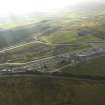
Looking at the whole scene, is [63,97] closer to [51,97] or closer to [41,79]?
[51,97]

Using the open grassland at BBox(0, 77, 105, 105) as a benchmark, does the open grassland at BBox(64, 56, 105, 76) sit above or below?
above

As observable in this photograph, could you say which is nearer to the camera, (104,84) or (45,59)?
(104,84)

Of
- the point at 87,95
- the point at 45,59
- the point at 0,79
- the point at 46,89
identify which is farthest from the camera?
the point at 45,59

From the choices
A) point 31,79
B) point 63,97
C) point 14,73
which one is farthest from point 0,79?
point 63,97

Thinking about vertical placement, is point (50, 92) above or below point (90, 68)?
below

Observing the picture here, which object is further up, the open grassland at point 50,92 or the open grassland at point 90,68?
the open grassland at point 90,68

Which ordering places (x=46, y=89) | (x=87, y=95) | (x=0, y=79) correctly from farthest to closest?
(x=0, y=79) < (x=46, y=89) < (x=87, y=95)

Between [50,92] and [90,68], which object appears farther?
[90,68]

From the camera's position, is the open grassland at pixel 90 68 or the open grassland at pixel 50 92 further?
the open grassland at pixel 90 68

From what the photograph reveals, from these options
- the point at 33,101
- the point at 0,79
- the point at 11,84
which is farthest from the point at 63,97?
the point at 0,79

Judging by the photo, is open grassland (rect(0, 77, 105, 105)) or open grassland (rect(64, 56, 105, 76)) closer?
open grassland (rect(0, 77, 105, 105))

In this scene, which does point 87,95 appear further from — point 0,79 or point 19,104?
point 0,79
